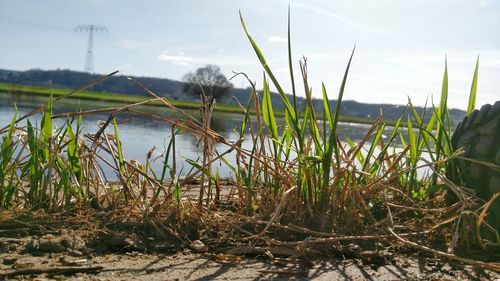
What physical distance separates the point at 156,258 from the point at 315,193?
1.52 ft

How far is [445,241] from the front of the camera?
1343 mm

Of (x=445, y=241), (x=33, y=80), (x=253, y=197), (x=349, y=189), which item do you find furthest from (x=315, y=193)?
(x=33, y=80)

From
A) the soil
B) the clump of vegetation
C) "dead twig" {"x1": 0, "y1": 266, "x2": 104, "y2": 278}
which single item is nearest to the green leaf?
the clump of vegetation

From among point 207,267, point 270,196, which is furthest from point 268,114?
point 207,267

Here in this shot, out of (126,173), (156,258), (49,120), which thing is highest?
(49,120)

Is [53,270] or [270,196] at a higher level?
[270,196]

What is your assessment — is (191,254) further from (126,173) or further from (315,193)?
(126,173)

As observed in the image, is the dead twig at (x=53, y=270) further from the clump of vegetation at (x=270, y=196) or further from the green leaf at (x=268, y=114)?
the green leaf at (x=268, y=114)

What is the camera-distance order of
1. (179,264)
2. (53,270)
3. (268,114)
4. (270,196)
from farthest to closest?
(268,114)
(270,196)
(179,264)
(53,270)

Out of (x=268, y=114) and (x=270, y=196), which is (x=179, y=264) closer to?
(x=270, y=196)

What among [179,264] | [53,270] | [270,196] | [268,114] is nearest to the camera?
[53,270]

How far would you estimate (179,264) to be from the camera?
3.51 ft

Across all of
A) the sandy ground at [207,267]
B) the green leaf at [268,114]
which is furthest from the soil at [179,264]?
the green leaf at [268,114]

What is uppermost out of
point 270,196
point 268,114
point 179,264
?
point 268,114
